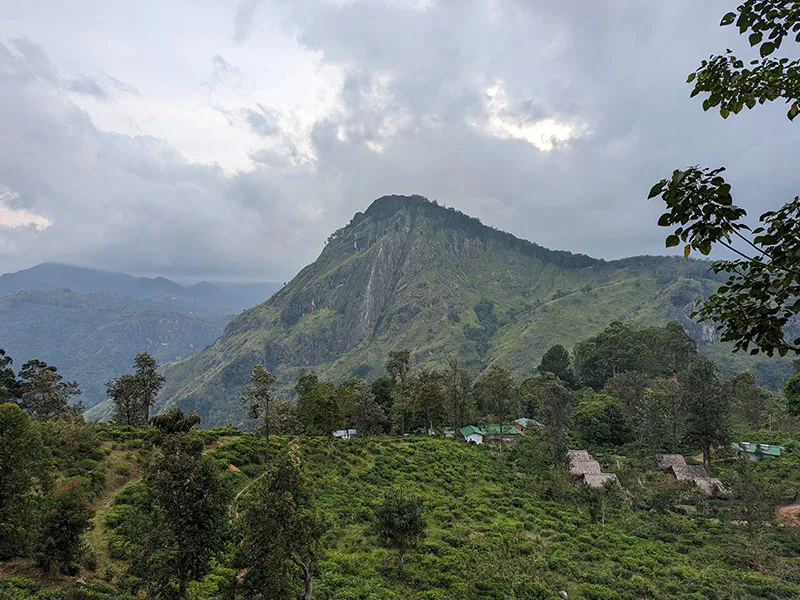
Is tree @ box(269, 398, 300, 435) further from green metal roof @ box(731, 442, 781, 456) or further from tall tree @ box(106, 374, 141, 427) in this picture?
green metal roof @ box(731, 442, 781, 456)

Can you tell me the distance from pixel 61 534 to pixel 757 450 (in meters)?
67.9

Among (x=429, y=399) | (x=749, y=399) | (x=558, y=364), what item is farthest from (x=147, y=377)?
(x=749, y=399)

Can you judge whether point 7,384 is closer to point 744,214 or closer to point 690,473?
point 744,214

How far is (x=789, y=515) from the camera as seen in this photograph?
114ft

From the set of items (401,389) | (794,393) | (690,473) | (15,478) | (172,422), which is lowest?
(690,473)

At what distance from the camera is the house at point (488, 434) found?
64.4m

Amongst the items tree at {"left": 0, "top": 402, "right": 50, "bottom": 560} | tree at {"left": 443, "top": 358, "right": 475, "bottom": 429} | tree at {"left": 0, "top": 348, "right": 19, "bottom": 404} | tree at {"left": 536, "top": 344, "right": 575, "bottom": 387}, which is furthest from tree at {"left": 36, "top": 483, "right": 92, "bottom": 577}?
tree at {"left": 536, "top": 344, "right": 575, "bottom": 387}

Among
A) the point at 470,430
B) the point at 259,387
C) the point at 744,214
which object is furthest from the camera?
the point at 470,430

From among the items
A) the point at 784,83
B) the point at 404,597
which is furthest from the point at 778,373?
the point at 784,83

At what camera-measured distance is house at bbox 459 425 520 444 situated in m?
64.4

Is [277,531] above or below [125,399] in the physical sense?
above

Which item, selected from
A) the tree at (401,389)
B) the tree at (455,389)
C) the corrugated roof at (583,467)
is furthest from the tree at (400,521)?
the tree at (455,389)

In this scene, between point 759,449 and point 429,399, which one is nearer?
point 759,449

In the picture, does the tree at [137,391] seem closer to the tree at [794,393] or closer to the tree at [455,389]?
the tree at [455,389]
